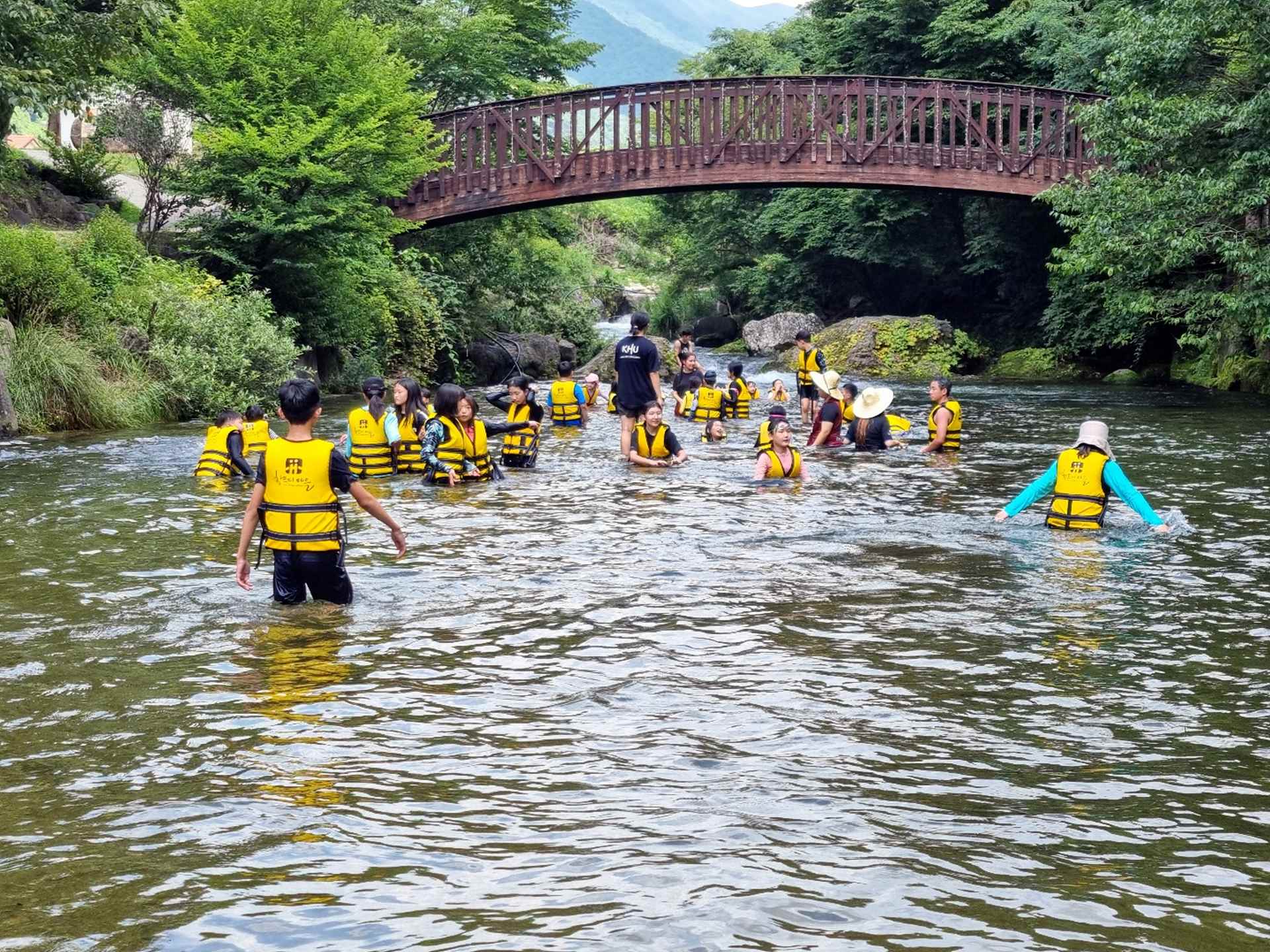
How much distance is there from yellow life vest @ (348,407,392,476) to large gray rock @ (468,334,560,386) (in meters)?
19.9

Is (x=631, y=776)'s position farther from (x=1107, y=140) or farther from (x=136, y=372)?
(x=1107, y=140)

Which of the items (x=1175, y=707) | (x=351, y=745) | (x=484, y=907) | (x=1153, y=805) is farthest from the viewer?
(x=1175, y=707)

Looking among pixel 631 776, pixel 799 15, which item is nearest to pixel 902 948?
pixel 631 776

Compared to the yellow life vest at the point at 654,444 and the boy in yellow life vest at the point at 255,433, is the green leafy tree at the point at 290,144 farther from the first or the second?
the yellow life vest at the point at 654,444

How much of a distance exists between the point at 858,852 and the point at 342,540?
472cm

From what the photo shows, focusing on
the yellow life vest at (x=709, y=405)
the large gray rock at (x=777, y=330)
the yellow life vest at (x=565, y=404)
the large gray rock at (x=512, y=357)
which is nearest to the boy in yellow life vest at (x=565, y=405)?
the yellow life vest at (x=565, y=404)

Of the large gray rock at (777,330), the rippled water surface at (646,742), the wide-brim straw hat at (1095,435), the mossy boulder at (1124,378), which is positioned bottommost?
the rippled water surface at (646,742)

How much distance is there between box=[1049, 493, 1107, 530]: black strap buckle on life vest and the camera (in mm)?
11875

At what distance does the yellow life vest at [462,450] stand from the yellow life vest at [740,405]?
9.05m

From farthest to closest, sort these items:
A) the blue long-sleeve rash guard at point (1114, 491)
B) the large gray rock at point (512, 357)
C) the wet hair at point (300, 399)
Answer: the large gray rock at point (512, 357), the blue long-sleeve rash guard at point (1114, 491), the wet hair at point (300, 399)

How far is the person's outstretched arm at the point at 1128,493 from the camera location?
452 inches

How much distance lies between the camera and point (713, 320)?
54812 millimetres

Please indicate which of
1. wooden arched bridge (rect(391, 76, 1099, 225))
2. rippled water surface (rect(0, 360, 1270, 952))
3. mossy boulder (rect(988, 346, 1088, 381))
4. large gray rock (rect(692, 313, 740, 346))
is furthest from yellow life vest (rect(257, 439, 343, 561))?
large gray rock (rect(692, 313, 740, 346))

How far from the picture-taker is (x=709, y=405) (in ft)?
70.2
